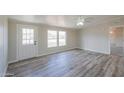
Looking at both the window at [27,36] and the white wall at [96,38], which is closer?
the window at [27,36]

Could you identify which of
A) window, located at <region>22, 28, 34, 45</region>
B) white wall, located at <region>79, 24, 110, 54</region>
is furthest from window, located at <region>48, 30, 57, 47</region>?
white wall, located at <region>79, 24, 110, 54</region>

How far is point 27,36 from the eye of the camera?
5.25 m

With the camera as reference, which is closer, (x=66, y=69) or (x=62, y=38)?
(x=66, y=69)

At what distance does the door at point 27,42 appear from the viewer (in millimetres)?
4900

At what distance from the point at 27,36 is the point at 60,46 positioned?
2820 millimetres

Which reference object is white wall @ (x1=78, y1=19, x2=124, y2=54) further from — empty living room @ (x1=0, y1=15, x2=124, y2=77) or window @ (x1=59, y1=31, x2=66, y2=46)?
window @ (x1=59, y1=31, x2=66, y2=46)

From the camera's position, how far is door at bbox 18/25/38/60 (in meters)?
4.90

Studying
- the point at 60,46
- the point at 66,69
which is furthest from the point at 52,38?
the point at 66,69

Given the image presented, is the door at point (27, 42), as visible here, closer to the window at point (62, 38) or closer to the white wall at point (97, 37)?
the window at point (62, 38)

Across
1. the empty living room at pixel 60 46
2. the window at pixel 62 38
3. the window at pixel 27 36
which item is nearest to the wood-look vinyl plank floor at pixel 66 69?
the empty living room at pixel 60 46

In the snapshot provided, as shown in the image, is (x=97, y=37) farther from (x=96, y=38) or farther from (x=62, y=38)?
(x=62, y=38)
